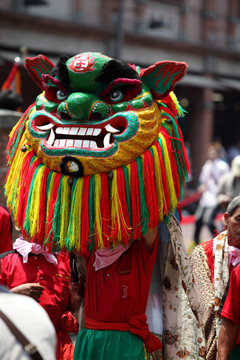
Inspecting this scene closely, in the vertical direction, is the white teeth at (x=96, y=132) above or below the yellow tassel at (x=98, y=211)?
above

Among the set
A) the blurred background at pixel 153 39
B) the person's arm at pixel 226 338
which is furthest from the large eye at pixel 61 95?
the blurred background at pixel 153 39

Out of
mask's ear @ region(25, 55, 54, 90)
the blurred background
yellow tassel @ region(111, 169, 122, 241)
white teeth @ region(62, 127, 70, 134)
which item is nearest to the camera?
yellow tassel @ region(111, 169, 122, 241)

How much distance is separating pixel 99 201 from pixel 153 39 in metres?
A: 14.3

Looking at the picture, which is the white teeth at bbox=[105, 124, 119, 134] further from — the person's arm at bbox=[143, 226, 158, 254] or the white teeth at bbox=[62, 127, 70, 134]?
the person's arm at bbox=[143, 226, 158, 254]

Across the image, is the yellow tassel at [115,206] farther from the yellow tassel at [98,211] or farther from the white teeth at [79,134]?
the white teeth at [79,134]

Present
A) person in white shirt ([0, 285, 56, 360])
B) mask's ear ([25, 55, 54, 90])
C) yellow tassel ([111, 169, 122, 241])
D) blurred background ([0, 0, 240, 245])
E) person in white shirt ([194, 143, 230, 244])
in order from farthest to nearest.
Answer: blurred background ([0, 0, 240, 245]) → person in white shirt ([194, 143, 230, 244]) → mask's ear ([25, 55, 54, 90]) → yellow tassel ([111, 169, 122, 241]) → person in white shirt ([0, 285, 56, 360])

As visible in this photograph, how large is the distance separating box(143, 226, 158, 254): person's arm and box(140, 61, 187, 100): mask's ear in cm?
69

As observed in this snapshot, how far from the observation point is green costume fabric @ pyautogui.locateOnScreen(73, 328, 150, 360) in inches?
126

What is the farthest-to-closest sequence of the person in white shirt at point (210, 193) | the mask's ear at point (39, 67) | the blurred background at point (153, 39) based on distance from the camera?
the blurred background at point (153, 39)
the person in white shirt at point (210, 193)
the mask's ear at point (39, 67)

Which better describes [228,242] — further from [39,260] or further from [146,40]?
[146,40]

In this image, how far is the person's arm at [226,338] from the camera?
3.20 m

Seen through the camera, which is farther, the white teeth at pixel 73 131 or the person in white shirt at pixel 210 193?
the person in white shirt at pixel 210 193

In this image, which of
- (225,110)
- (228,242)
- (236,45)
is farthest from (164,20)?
(228,242)

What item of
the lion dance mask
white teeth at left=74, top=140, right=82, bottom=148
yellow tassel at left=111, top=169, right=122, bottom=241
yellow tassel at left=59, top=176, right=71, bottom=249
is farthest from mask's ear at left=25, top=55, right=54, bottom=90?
yellow tassel at left=111, top=169, right=122, bottom=241
